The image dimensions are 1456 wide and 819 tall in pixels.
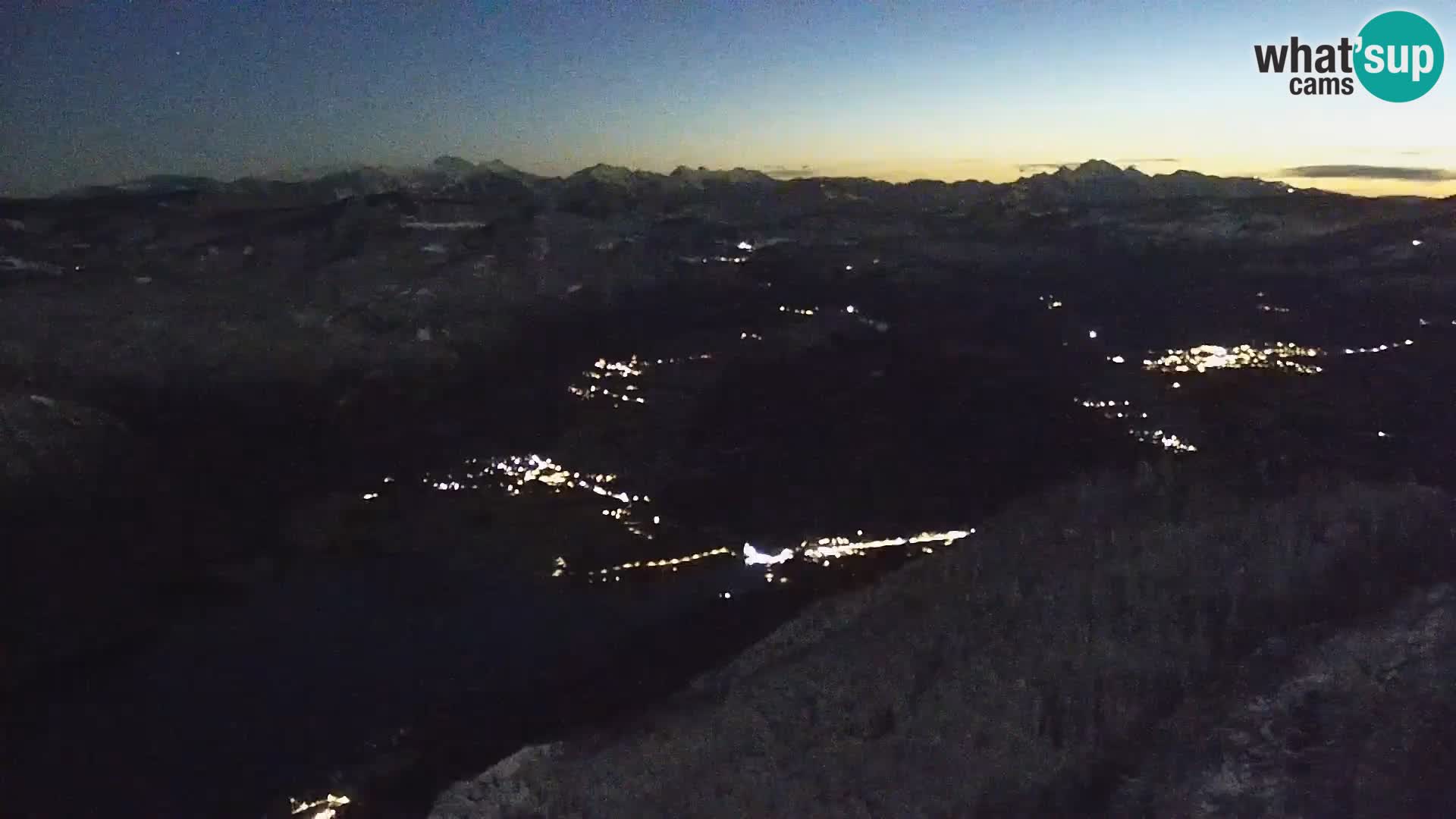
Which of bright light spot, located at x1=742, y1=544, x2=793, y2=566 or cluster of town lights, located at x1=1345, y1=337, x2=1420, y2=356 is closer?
bright light spot, located at x1=742, y1=544, x2=793, y2=566

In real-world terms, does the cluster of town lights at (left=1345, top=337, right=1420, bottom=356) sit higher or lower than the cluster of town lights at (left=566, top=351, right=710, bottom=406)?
lower

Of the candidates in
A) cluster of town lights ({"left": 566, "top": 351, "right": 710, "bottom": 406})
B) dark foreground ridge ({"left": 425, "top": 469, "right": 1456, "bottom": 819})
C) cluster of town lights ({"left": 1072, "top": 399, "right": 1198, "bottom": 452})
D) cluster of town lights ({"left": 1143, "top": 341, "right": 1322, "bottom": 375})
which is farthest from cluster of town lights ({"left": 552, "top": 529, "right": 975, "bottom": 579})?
cluster of town lights ({"left": 1143, "top": 341, "right": 1322, "bottom": 375})

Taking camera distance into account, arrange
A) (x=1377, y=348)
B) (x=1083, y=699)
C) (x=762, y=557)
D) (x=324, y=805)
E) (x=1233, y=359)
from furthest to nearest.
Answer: (x=1377, y=348)
(x=1233, y=359)
(x=762, y=557)
(x=1083, y=699)
(x=324, y=805)

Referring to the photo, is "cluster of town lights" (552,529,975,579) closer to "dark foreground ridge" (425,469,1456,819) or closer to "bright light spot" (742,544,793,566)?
"bright light spot" (742,544,793,566)

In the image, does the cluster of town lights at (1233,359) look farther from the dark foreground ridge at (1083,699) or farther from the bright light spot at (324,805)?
the bright light spot at (324,805)

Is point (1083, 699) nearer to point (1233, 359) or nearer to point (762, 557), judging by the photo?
point (762, 557)

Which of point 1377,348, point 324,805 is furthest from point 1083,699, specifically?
point 1377,348

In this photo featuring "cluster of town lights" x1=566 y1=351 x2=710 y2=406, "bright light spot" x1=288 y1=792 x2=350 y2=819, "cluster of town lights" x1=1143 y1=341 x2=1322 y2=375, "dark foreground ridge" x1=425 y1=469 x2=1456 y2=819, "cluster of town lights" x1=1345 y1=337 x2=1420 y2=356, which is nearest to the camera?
"dark foreground ridge" x1=425 y1=469 x2=1456 y2=819

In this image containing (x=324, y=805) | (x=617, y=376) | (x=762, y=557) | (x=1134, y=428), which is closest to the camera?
(x=324, y=805)

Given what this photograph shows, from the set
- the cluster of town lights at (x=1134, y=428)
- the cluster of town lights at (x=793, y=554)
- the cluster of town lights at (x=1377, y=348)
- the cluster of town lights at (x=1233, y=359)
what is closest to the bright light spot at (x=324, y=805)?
the cluster of town lights at (x=793, y=554)
